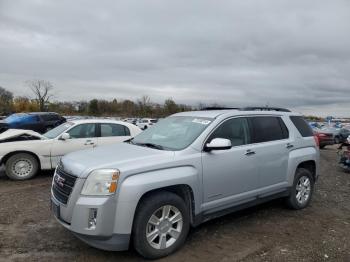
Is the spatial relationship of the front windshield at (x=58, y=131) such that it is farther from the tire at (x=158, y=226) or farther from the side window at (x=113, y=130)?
the tire at (x=158, y=226)

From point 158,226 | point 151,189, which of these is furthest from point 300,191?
point 151,189

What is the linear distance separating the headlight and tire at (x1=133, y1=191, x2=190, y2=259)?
0.43m

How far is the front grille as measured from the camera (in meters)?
4.14

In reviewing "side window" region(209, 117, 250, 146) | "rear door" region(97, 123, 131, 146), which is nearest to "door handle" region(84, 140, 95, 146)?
"rear door" region(97, 123, 131, 146)

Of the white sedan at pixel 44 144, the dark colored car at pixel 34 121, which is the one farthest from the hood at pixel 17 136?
the dark colored car at pixel 34 121

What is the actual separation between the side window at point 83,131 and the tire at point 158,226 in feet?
19.1

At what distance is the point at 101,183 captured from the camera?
395 centimetres

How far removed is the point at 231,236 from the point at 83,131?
232 inches

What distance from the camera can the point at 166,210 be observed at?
169 inches

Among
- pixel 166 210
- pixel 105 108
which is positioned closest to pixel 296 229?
pixel 166 210

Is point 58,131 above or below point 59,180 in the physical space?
above

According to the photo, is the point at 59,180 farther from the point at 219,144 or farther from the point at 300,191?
the point at 300,191

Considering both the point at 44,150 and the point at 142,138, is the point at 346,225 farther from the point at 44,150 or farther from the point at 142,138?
the point at 44,150

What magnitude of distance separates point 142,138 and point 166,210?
5.15 ft
